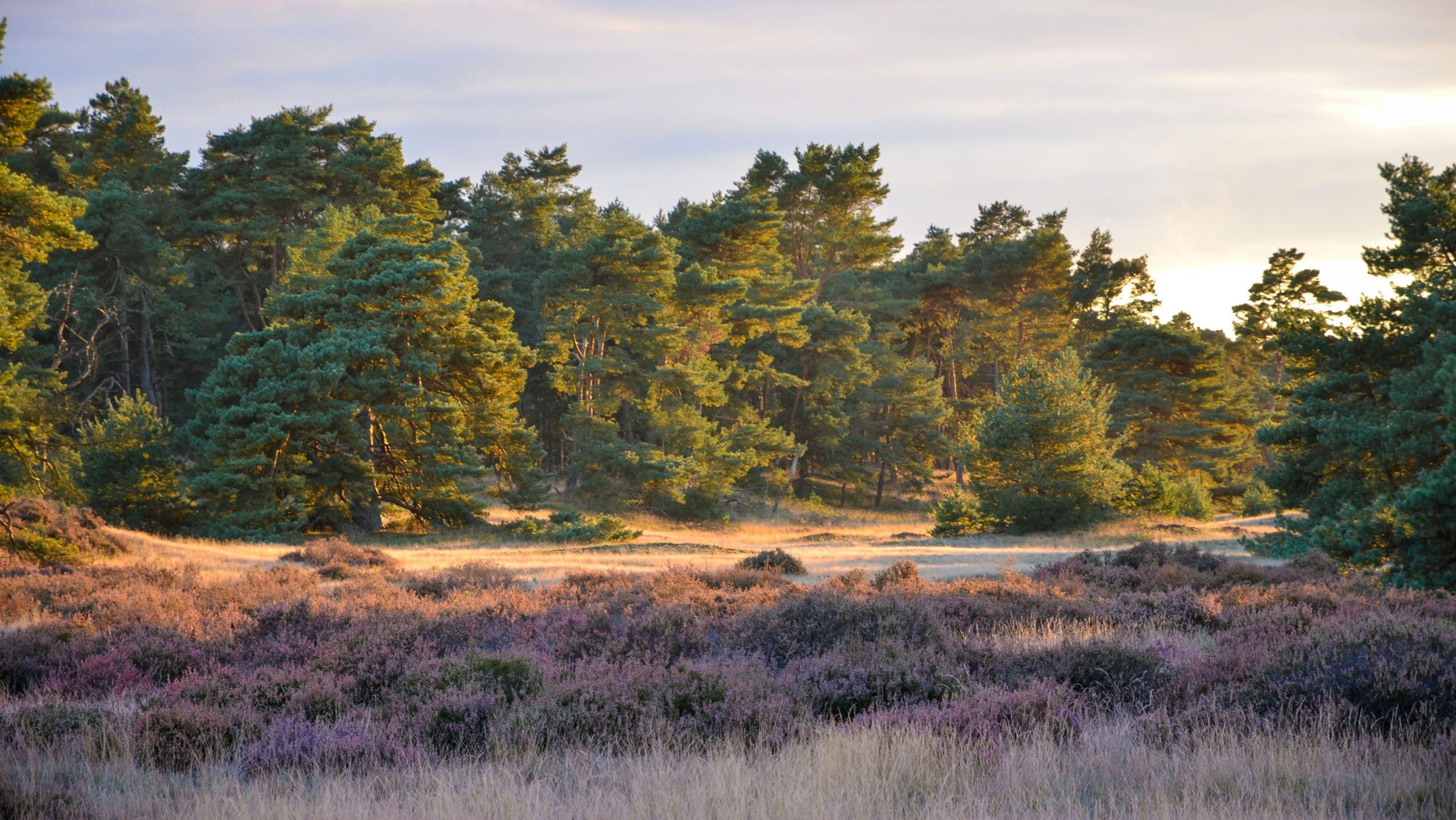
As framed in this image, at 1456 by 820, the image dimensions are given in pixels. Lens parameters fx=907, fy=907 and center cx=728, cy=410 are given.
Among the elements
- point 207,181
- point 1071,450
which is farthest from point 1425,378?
point 207,181

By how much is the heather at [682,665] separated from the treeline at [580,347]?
189 cm

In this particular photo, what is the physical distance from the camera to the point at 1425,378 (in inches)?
604

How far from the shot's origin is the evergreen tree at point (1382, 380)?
50.6ft

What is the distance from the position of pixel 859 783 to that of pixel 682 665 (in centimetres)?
295

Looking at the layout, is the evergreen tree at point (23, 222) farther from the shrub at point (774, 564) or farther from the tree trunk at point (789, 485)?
the tree trunk at point (789, 485)

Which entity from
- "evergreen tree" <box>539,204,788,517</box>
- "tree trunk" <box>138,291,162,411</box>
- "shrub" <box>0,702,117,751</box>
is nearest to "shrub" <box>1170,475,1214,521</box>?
"evergreen tree" <box>539,204,788,517</box>

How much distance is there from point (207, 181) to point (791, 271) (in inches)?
1138

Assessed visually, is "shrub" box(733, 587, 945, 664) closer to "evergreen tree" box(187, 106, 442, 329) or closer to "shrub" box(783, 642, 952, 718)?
"shrub" box(783, 642, 952, 718)

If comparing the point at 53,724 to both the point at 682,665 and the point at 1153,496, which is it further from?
the point at 1153,496

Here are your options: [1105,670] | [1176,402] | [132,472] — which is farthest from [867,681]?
[1176,402]

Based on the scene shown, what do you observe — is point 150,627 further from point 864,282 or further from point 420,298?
point 864,282

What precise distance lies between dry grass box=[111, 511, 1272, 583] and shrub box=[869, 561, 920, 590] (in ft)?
6.01

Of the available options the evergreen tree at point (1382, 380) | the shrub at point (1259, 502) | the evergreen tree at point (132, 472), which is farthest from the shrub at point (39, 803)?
the shrub at point (1259, 502)

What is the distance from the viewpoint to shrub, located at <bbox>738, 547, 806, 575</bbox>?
16578 millimetres
